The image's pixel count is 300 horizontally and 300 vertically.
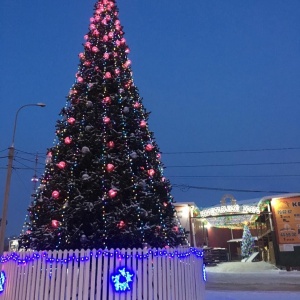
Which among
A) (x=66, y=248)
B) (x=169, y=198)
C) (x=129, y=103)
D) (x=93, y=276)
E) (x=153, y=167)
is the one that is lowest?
Answer: (x=93, y=276)

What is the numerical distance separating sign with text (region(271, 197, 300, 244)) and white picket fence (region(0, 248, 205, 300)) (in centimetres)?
1995

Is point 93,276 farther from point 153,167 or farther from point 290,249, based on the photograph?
point 290,249

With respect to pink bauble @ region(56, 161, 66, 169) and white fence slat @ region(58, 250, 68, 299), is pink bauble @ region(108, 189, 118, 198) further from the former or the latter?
white fence slat @ region(58, 250, 68, 299)

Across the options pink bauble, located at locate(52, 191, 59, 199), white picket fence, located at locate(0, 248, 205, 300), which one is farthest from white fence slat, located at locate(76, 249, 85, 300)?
pink bauble, located at locate(52, 191, 59, 199)

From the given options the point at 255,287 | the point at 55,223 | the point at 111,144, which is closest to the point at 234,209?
the point at 255,287

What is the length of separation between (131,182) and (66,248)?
249 centimetres

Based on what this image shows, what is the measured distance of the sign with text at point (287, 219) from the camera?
2609 cm

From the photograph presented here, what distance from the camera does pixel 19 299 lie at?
855 cm

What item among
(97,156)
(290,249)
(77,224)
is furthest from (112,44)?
(290,249)

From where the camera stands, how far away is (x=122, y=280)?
8.23 metres

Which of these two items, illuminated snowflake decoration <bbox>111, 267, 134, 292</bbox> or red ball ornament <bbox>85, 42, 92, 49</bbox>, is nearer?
illuminated snowflake decoration <bbox>111, 267, 134, 292</bbox>

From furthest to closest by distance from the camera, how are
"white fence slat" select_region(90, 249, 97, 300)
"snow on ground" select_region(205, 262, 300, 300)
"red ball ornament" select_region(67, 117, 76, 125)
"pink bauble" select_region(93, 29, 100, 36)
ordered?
"snow on ground" select_region(205, 262, 300, 300)
"pink bauble" select_region(93, 29, 100, 36)
"red ball ornament" select_region(67, 117, 76, 125)
"white fence slat" select_region(90, 249, 97, 300)

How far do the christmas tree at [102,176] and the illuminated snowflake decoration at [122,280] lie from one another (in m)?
0.90

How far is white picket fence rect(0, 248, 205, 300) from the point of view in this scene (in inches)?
321
